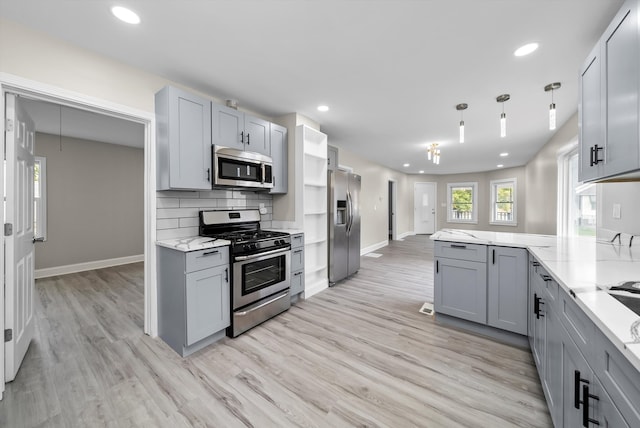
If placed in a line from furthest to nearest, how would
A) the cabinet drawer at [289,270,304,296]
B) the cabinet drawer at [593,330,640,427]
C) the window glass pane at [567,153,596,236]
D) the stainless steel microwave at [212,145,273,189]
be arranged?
the window glass pane at [567,153,596,236] → the cabinet drawer at [289,270,304,296] → the stainless steel microwave at [212,145,273,189] → the cabinet drawer at [593,330,640,427]

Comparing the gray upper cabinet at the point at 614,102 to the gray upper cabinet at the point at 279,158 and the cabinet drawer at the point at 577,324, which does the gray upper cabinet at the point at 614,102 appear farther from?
the gray upper cabinet at the point at 279,158

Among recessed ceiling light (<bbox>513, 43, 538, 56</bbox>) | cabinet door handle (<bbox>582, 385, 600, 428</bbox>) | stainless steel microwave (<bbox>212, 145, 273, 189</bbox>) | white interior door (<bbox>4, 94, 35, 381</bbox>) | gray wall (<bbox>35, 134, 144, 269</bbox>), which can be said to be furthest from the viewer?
gray wall (<bbox>35, 134, 144, 269</bbox>)

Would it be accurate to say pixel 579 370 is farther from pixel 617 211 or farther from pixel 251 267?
pixel 251 267

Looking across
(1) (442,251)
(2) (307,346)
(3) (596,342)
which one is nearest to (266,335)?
(2) (307,346)

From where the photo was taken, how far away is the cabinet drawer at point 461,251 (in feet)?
7.88

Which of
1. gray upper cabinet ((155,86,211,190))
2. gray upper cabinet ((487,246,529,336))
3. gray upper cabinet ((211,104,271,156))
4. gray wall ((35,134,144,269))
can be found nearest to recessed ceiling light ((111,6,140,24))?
gray upper cabinet ((155,86,211,190))

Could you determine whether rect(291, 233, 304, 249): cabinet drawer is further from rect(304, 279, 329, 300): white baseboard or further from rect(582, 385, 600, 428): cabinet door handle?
rect(582, 385, 600, 428): cabinet door handle

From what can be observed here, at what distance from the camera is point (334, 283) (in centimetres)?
405

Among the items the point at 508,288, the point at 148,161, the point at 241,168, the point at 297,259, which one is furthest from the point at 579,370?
the point at 148,161

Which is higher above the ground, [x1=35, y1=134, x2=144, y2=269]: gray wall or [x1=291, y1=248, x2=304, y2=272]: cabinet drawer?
[x1=35, y1=134, x2=144, y2=269]: gray wall

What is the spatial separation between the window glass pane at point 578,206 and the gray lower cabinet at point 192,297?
450 centimetres

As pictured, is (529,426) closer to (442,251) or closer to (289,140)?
(442,251)

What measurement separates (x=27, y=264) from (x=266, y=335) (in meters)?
2.10

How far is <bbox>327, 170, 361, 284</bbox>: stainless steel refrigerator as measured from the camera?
13.0 ft
